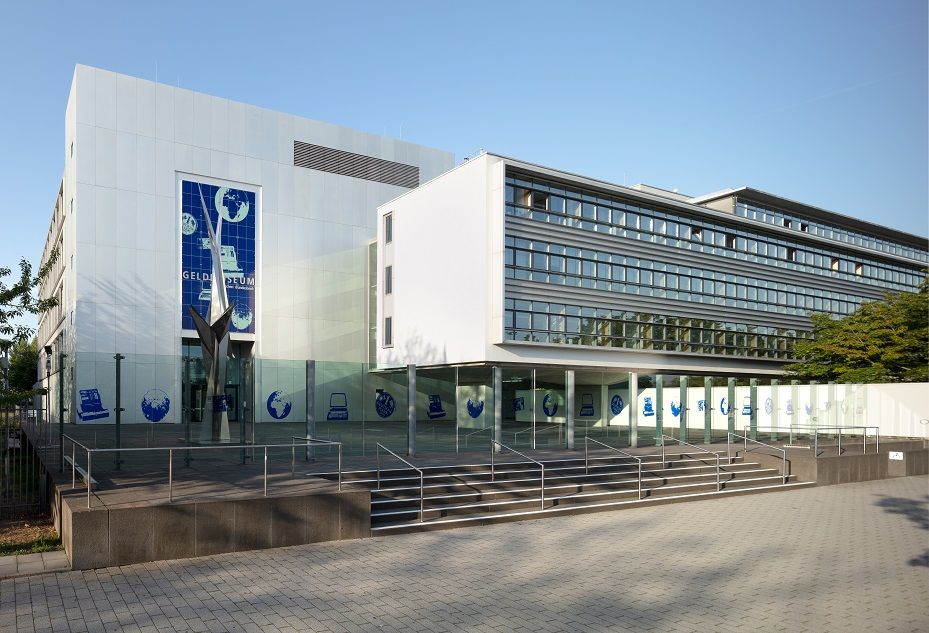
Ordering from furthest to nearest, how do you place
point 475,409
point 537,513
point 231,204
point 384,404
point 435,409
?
point 231,204 → point 475,409 → point 435,409 → point 384,404 → point 537,513

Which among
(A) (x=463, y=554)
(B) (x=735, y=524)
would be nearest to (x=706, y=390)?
(B) (x=735, y=524)

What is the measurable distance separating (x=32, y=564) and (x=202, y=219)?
2965cm

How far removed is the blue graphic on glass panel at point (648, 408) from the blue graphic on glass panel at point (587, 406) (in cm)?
236

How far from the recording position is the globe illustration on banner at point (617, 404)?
94.3 feet

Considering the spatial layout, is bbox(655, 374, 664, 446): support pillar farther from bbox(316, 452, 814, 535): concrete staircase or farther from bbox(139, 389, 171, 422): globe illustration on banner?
bbox(139, 389, 171, 422): globe illustration on banner

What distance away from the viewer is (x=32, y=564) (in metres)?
10.6

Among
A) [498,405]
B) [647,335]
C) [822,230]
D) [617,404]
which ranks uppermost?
[822,230]

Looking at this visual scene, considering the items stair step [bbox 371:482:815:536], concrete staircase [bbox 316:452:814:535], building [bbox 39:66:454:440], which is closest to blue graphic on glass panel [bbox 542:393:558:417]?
concrete staircase [bbox 316:452:814:535]

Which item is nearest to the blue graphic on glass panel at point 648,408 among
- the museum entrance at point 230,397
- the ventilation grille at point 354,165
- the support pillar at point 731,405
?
the support pillar at point 731,405

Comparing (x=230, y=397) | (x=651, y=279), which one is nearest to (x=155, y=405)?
(x=230, y=397)

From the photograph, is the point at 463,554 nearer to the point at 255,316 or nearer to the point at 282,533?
the point at 282,533

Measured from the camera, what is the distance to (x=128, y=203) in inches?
1422

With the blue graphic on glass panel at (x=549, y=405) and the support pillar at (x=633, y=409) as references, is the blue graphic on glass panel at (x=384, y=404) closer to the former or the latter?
the blue graphic on glass panel at (x=549, y=405)

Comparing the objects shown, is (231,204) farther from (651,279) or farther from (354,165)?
(651,279)
